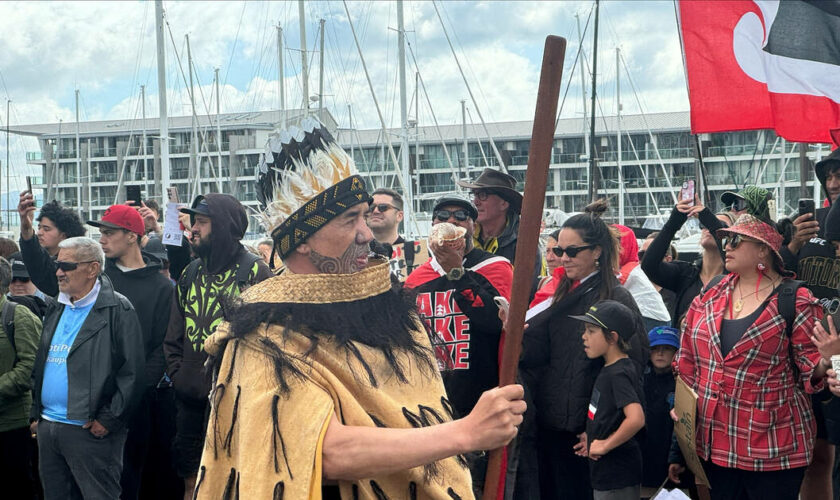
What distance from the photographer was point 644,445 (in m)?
5.86

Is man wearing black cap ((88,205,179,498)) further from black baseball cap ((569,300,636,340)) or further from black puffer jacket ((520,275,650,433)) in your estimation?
black baseball cap ((569,300,636,340))

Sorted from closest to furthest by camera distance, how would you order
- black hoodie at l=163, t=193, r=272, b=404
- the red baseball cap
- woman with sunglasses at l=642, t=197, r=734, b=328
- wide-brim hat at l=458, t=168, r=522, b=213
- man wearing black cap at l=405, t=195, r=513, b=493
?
man wearing black cap at l=405, t=195, r=513, b=493 < black hoodie at l=163, t=193, r=272, b=404 < wide-brim hat at l=458, t=168, r=522, b=213 < woman with sunglasses at l=642, t=197, r=734, b=328 < the red baseball cap

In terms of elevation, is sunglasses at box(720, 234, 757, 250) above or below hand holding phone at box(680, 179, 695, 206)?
below

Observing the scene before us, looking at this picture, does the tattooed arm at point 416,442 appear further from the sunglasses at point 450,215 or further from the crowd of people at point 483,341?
the sunglasses at point 450,215

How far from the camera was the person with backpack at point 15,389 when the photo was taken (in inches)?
241

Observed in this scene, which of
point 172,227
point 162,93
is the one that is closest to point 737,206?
point 172,227

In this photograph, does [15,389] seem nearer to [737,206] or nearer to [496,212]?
[496,212]

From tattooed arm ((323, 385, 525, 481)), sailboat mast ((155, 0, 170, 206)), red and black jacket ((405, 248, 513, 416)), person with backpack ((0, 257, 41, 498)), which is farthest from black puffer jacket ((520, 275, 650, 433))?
sailboat mast ((155, 0, 170, 206))

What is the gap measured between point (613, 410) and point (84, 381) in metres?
3.23

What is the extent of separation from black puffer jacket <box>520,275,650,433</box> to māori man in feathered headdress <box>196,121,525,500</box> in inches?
89.1

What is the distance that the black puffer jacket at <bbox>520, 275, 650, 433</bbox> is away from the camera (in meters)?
4.91

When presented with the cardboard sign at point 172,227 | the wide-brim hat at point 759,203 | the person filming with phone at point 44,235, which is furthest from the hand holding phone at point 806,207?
the person filming with phone at point 44,235

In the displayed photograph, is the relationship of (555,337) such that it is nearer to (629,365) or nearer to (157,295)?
(629,365)

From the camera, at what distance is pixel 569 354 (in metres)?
4.99
